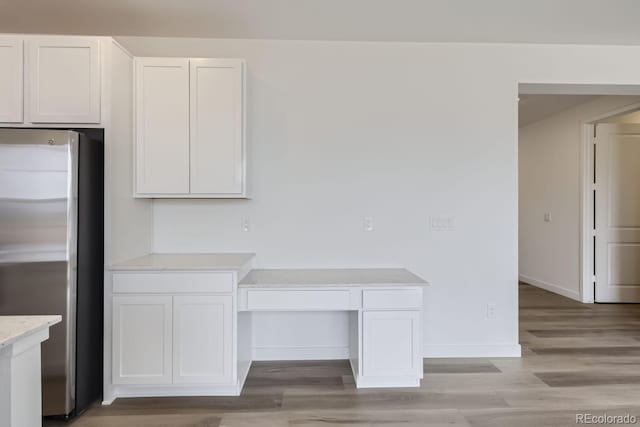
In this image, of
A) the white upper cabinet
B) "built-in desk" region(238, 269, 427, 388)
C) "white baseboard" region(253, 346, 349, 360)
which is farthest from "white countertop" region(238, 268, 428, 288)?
the white upper cabinet

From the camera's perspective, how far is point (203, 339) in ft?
7.89

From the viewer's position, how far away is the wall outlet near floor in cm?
307

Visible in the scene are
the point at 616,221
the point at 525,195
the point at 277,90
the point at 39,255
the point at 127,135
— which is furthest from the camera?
the point at 525,195

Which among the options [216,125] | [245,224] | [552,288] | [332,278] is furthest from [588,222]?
[216,125]

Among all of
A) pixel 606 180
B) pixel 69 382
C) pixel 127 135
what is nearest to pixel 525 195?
pixel 606 180

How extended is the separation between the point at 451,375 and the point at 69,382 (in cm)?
250

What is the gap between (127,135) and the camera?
2.63 m

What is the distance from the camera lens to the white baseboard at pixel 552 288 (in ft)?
16.4

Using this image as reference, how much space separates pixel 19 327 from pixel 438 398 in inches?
90.1

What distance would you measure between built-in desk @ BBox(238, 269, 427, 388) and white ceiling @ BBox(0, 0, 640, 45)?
1909 millimetres

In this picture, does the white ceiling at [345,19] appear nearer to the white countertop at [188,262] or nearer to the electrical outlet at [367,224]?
the electrical outlet at [367,224]

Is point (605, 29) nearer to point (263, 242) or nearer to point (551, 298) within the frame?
point (263, 242)

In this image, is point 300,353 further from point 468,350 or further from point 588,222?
point 588,222

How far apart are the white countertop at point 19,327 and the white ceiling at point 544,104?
16.2 feet
